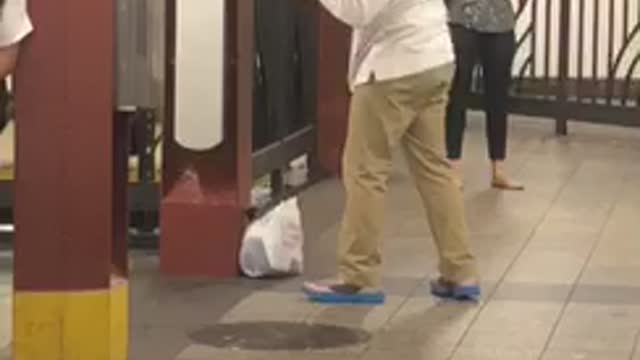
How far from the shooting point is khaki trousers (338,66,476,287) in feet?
24.9

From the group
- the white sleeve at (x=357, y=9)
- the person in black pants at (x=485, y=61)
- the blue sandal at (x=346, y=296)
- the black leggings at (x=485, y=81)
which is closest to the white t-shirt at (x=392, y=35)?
the white sleeve at (x=357, y=9)

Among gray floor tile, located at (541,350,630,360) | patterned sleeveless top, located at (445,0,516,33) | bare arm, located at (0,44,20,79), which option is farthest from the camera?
patterned sleeveless top, located at (445,0,516,33)

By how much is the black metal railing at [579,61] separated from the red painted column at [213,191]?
19.6 feet

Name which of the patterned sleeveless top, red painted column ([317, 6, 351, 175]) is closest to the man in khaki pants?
the patterned sleeveless top

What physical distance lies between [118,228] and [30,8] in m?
0.85

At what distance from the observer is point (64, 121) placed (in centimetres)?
591

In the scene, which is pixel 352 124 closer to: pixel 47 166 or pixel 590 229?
pixel 47 166

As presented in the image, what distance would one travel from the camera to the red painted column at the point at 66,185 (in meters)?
5.89

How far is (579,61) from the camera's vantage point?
1466cm

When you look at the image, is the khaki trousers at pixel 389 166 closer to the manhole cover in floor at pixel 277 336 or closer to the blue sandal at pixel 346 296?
the blue sandal at pixel 346 296

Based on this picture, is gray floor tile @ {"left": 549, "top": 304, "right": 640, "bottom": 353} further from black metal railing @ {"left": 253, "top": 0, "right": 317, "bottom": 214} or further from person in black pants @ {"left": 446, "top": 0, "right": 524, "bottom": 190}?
person in black pants @ {"left": 446, "top": 0, "right": 524, "bottom": 190}

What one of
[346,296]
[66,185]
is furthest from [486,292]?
[66,185]

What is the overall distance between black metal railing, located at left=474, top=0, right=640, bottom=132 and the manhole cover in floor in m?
7.17

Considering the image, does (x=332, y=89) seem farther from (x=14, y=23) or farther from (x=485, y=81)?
(x=14, y=23)
